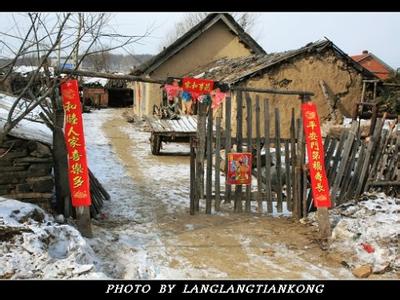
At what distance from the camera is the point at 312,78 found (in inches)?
514

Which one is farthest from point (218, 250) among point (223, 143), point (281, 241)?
point (223, 143)

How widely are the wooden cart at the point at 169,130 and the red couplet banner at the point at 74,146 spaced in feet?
19.3

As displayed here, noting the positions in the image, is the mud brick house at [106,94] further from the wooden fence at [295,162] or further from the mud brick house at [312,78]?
the wooden fence at [295,162]

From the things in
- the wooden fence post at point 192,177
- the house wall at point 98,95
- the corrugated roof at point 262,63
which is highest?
the corrugated roof at point 262,63

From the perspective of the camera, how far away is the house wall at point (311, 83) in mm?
12680

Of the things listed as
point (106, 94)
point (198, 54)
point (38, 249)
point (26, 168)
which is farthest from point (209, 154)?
point (106, 94)

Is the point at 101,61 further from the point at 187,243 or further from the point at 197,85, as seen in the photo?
the point at 187,243

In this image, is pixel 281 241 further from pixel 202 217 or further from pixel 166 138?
pixel 166 138

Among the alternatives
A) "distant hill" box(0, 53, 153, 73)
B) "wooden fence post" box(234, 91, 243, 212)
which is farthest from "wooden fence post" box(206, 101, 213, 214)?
"distant hill" box(0, 53, 153, 73)

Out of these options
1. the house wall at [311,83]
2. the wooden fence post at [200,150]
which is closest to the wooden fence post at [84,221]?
the wooden fence post at [200,150]

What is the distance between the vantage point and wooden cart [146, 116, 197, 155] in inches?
472

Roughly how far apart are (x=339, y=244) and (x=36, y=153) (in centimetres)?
432

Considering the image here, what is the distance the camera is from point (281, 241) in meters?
6.09

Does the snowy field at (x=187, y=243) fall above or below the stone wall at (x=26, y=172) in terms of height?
below
